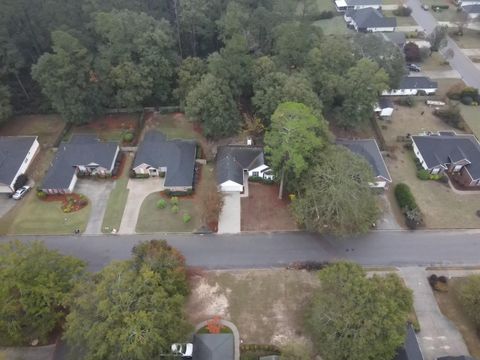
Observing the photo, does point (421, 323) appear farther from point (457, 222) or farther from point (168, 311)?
point (168, 311)

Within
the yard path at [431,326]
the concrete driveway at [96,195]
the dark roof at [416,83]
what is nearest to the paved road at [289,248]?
the concrete driveway at [96,195]

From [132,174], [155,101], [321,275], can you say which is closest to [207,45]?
[155,101]

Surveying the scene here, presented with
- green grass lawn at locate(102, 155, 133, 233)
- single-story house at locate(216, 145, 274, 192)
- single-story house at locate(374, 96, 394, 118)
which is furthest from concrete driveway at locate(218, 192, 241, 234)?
single-story house at locate(374, 96, 394, 118)

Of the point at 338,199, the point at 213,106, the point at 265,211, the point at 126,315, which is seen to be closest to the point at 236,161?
the point at 265,211

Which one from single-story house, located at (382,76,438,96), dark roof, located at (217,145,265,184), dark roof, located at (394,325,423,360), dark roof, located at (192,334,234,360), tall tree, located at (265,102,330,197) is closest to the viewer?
dark roof, located at (394,325,423,360)

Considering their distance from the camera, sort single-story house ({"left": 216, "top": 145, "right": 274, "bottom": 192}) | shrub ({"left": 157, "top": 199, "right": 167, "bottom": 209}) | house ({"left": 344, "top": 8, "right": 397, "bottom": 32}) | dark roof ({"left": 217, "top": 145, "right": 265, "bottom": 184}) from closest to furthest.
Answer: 1. shrub ({"left": 157, "top": 199, "right": 167, "bottom": 209})
2. single-story house ({"left": 216, "top": 145, "right": 274, "bottom": 192})
3. dark roof ({"left": 217, "top": 145, "right": 265, "bottom": 184})
4. house ({"left": 344, "top": 8, "right": 397, "bottom": 32})

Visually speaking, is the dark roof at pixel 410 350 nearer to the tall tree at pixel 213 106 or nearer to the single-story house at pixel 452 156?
the single-story house at pixel 452 156

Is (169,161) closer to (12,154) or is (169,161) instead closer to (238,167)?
(238,167)

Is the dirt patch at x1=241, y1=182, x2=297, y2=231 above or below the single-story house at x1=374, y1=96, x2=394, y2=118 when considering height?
below

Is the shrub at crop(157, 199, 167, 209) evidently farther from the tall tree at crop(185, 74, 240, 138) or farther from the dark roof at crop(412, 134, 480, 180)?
the dark roof at crop(412, 134, 480, 180)
